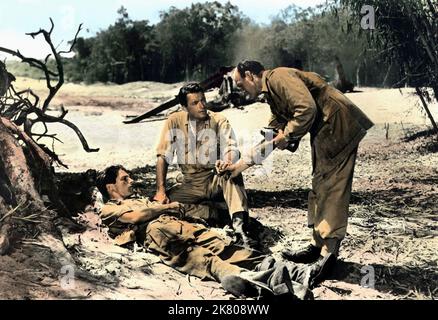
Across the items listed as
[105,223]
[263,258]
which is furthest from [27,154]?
[263,258]

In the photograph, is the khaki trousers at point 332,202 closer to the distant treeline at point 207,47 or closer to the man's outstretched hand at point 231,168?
the man's outstretched hand at point 231,168

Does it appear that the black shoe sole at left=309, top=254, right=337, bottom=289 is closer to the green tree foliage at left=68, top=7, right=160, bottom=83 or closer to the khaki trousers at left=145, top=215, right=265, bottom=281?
the khaki trousers at left=145, top=215, right=265, bottom=281

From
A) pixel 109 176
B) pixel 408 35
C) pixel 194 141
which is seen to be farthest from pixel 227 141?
pixel 408 35

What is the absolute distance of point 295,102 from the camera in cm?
388

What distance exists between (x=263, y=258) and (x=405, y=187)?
428 cm

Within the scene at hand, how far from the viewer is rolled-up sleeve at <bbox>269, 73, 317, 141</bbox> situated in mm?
3854

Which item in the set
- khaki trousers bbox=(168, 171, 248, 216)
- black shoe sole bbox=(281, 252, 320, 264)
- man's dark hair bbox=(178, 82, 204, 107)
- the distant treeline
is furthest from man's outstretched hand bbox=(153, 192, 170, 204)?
the distant treeline

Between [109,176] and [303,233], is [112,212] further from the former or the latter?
[303,233]

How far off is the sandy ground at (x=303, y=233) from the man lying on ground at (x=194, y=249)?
10cm

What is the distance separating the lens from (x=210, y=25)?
35000 mm

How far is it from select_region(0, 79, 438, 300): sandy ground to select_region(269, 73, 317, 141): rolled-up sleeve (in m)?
1.00

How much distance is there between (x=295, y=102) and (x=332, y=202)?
0.71 m
